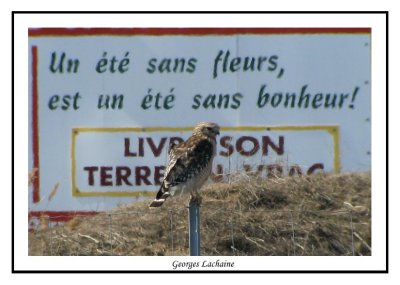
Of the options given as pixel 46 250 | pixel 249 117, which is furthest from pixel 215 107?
pixel 46 250

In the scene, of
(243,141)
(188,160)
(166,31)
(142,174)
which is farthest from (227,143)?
(188,160)

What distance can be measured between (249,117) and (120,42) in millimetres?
1570

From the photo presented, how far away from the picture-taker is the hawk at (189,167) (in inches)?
361

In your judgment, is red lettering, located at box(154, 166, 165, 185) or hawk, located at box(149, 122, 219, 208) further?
red lettering, located at box(154, 166, 165, 185)

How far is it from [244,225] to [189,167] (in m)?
1.10

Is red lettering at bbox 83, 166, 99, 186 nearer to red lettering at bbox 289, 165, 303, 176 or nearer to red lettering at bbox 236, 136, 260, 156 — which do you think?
red lettering at bbox 236, 136, 260, 156

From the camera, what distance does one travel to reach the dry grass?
10.0m

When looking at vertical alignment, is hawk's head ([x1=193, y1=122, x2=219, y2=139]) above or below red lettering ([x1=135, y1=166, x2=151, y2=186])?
above

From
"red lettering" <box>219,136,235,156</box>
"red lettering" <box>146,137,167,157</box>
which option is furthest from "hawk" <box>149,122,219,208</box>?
"red lettering" <box>146,137,167,157</box>

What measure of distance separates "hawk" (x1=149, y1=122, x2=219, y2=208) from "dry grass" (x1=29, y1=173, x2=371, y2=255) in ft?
1.99

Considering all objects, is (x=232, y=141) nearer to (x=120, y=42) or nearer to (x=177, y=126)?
(x=177, y=126)

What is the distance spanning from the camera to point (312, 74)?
11.8m

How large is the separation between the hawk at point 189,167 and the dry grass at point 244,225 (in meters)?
0.61

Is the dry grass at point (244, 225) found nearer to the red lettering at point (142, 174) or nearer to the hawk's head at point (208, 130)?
the red lettering at point (142, 174)
